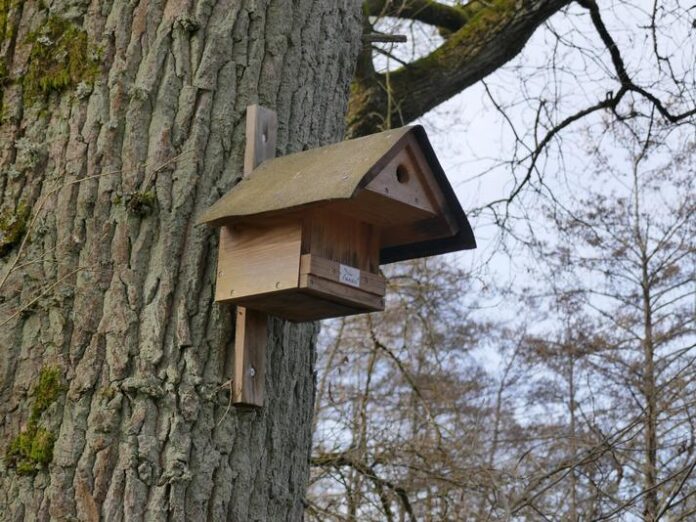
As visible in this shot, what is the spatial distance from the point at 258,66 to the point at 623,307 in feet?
21.7

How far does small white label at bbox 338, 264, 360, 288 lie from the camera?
2165 millimetres

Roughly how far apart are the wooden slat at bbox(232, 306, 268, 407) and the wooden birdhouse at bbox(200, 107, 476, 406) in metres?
0.03

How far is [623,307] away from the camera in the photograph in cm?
837

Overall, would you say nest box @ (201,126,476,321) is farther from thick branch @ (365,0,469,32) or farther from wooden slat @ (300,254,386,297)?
thick branch @ (365,0,469,32)

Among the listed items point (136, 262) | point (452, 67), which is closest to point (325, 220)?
point (136, 262)

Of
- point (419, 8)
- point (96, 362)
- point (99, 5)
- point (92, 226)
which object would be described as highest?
point (419, 8)

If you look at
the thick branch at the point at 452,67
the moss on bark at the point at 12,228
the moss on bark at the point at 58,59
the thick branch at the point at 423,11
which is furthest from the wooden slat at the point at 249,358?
the thick branch at the point at 423,11

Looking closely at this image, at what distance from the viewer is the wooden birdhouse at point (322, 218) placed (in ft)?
6.68

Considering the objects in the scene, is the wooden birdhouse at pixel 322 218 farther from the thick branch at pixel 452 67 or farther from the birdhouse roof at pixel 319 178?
the thick branch at pixel 452 67

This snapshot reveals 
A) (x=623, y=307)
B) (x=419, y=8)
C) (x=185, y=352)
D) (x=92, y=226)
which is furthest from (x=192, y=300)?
(x=623, y=307)

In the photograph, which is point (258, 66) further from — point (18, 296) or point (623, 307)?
point (623, 307)

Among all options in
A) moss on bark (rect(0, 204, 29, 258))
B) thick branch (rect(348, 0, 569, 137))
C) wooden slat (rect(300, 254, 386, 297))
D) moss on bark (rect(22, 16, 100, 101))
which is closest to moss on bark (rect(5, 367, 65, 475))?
moss on bark (rect(0, 204, 29, 258))

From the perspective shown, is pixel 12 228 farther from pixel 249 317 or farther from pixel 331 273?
pixel 331 273

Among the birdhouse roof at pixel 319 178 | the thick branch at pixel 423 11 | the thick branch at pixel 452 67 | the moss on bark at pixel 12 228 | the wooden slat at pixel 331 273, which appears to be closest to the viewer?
the birdhouse roof at pixel 319 178
